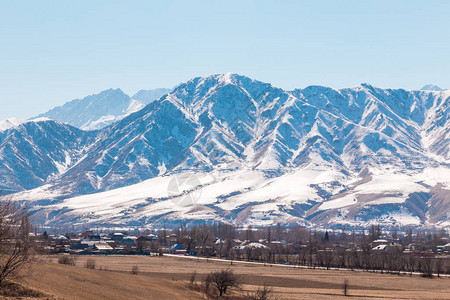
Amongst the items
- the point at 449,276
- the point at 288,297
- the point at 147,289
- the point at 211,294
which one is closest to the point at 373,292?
the point at 288,297

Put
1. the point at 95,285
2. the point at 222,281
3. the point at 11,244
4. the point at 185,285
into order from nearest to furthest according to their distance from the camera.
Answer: the point at 11,244, the point at 95,285, the point at 222,281, the point at 185,285

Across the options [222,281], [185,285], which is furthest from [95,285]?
[185,285]

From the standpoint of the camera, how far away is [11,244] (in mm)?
63156

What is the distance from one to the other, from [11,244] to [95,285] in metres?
22.7

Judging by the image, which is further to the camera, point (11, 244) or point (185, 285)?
point (185, 285)

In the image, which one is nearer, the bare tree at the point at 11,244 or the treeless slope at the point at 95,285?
the bare tree at the point at 11,244

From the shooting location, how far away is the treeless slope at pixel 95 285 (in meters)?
69.9

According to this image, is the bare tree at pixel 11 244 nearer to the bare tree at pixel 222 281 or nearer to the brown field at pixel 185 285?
the brown field at pixel 185 285

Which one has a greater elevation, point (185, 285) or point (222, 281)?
point (222, 281)

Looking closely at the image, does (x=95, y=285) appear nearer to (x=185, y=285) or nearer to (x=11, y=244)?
(x=11, y=244)

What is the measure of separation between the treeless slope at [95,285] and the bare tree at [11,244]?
3.40m

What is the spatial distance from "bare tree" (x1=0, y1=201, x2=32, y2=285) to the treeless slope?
3.40 meters

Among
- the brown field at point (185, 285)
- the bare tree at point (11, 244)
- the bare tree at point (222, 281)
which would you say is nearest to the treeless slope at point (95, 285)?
the brown field at point (185, 285)

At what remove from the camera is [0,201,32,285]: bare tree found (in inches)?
2394
